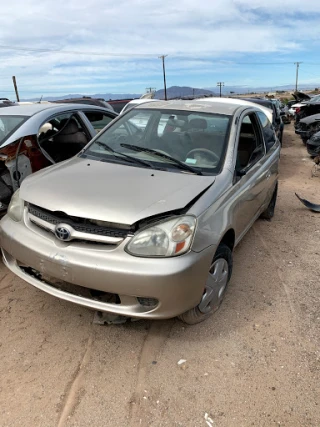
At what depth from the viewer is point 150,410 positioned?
2.11m

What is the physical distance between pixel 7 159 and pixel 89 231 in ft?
6.96

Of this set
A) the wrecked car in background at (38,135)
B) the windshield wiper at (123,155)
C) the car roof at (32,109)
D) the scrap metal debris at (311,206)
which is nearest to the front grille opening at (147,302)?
the windshield wiper at (123,155)

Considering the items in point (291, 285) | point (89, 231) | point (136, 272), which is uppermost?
point (89, 231)

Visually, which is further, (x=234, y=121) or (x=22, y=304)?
(x=234, y=121)

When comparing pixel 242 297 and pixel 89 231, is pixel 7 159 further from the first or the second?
pixel 242 297

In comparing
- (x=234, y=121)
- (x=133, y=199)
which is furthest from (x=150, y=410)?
(x=234, y=121)

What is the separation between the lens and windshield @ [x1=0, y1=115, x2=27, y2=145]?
4.19m

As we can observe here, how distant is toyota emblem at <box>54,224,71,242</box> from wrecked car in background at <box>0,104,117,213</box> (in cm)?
168

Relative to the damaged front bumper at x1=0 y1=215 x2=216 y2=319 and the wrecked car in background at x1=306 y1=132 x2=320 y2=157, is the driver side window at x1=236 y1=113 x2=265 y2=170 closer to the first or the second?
the damaged front bumper at x1=0 y1=215 x2=216 y2=319

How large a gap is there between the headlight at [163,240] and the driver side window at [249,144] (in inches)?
45.6

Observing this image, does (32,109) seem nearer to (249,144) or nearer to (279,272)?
(249,144)

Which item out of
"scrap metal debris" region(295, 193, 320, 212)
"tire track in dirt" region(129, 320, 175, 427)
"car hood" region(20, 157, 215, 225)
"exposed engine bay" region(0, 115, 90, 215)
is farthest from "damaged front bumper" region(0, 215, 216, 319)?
"scrap metal debris" region(295, 193, 320, 212)

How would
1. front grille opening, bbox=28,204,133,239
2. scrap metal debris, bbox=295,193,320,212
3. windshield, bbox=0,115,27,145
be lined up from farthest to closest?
scrap metal debris, bbox=295,193,320,212 < windshield, bbox=0,115,27,145 < front grille opening, bbox=28,204,133,239

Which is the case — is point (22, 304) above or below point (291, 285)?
above
